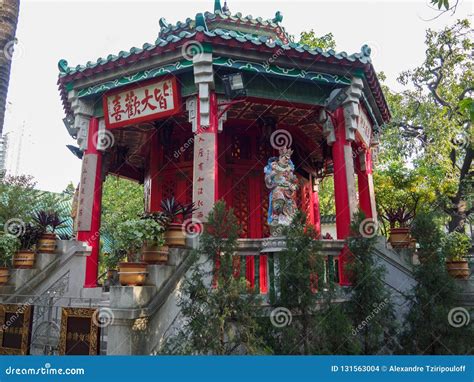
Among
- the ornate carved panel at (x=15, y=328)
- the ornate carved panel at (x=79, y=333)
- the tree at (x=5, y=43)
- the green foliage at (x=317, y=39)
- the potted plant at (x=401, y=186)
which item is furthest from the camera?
the green foliage at (x=317, y=39)

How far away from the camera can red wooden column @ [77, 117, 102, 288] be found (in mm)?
8195

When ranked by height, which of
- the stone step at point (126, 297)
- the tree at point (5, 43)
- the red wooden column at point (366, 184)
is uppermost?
the tree at point (5, 43)

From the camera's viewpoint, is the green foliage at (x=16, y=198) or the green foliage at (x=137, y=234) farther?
the green foliage at (x=16, y=198)

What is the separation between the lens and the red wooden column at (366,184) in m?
10.1

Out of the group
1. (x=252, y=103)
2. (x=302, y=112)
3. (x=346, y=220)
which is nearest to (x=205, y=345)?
(x=346, y=220)

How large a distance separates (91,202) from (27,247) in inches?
62.5

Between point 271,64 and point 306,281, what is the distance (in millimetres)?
4955

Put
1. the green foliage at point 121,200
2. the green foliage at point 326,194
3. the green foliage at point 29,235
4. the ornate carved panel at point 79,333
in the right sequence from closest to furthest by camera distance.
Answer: the ornate carved panel at point 79,333, the green foliage at point 29,235, the green foliage at point 121,200, the green foliage at point 326,194

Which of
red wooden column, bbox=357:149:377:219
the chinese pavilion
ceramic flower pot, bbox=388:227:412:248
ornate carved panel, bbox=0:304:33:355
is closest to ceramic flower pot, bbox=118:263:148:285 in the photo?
the chinese pavilion

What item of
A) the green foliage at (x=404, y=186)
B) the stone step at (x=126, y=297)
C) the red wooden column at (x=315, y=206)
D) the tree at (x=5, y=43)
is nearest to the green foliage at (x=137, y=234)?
the stone step at (x=126, y=297)

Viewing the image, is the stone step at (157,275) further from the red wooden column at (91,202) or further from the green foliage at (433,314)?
the green foliage at (433,314)

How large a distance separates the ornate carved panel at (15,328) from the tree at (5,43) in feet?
10.3

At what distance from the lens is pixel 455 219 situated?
14828 mm

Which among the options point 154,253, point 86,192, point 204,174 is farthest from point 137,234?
point 86,192
